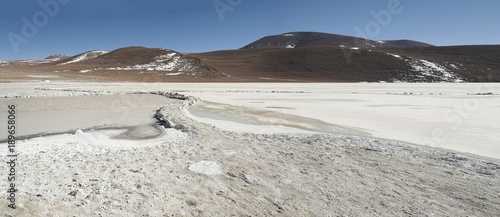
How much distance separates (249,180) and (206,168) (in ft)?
2.77

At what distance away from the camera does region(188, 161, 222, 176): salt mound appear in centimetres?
436

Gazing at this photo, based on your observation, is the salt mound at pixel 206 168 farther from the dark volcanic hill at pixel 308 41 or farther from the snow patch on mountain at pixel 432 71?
the dark volcanic hill at pixel 308 41

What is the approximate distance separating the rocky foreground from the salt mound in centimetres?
2

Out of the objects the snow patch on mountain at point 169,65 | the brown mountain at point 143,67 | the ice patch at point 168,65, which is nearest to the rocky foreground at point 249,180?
the brown mountain at point 143,67

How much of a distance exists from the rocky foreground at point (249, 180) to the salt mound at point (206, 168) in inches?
0.7

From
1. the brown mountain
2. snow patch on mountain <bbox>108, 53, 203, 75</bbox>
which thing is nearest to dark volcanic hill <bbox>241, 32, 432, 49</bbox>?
snow patch on mountain <bbox>108, 53, 203, 75</bbox>

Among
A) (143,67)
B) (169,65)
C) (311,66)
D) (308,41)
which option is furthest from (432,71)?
(308,41)

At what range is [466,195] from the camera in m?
3.68

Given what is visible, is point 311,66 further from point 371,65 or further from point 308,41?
point 308,41

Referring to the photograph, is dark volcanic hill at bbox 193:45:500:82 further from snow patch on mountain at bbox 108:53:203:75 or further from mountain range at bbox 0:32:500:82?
snow patch on mountain at bbox 108:53:203:75

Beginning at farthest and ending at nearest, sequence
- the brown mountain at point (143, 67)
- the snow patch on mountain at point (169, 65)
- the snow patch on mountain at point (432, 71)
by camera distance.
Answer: the snow patch on mountain at point (432, 71) < the snow patch on mountain at point (169, 65) < the brown mountain at point (143, 67)

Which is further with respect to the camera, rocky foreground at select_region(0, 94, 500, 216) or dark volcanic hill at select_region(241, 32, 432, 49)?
dark volcanic hill at select_region(241, 32, 432, 49)

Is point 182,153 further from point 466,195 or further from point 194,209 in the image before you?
point 466,195

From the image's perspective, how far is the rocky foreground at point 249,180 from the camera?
3.24 m
